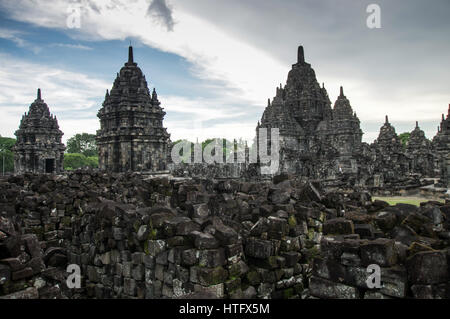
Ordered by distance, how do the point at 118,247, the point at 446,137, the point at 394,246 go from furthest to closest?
the point at 446,137, the point at 118,247, the point at 394,246

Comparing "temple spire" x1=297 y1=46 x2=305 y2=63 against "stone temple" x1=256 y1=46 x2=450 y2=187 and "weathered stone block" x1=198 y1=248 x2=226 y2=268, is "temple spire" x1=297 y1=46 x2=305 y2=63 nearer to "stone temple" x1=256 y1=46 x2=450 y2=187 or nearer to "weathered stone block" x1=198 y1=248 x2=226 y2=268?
"stone temple" x1=256 y1=46 x2=450 y2=187

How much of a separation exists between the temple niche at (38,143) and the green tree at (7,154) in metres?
17.2

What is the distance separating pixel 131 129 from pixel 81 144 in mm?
64873

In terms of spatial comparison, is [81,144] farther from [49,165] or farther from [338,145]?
[338,145]

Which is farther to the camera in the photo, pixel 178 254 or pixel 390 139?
pixel 390 139

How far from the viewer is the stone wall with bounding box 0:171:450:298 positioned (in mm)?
3668

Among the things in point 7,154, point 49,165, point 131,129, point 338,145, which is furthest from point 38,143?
point 338,145

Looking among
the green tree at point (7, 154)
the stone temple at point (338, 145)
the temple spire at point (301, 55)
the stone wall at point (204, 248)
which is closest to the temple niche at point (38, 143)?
the green tree at point (7, 154)

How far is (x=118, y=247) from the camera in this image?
5914 mm

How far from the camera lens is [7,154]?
57281 millimetres

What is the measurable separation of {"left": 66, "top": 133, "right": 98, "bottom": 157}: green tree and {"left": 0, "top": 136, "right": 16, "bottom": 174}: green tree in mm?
16608

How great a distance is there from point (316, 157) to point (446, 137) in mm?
14525
